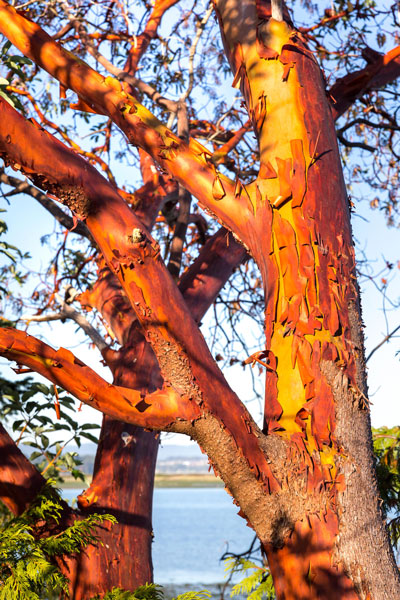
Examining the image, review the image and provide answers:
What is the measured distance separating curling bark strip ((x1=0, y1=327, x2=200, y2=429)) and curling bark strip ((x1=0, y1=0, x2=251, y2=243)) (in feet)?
2.74

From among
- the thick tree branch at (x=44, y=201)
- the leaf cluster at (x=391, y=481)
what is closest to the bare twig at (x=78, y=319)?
the thick tree branch at (x=44, y=201)

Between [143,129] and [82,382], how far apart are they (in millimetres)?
1110

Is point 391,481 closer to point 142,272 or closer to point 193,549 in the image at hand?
point 142,272

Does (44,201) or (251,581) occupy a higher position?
(44,201)

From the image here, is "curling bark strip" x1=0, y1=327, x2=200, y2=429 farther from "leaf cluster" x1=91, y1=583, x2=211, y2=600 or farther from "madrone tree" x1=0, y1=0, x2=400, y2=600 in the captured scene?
"leaf cluster" x1=91, y1=583, x2=211, y2=600

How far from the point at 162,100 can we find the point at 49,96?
3.04 meters

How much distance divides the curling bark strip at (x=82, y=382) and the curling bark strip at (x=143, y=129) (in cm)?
83

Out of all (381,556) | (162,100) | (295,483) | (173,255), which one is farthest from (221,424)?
(162,100)

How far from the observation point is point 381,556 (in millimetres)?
1925

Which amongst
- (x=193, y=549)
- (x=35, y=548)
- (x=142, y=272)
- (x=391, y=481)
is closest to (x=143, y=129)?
(x=142, y=272)

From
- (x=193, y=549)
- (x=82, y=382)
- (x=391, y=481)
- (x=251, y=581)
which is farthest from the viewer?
(x=193, y=549)

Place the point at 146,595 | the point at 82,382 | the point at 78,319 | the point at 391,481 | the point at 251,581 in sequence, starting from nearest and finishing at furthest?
the point at 82,382
the point at 146,595
the point at 251,581
the point at 391,481
the point at 78,319

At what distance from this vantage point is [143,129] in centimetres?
241

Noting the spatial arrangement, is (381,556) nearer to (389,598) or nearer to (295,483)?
(389,598)
